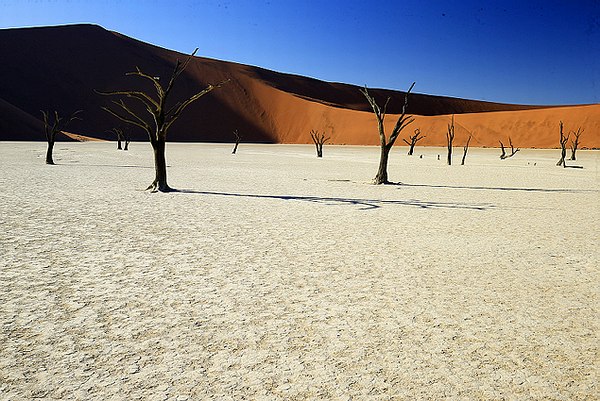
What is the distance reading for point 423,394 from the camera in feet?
11.0

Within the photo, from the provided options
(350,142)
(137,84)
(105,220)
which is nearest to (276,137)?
(350,142)

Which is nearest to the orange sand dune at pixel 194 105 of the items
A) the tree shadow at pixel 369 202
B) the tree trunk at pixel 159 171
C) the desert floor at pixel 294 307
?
the tree trunk at pixel 159 171

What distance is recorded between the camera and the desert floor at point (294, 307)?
11.5 ft

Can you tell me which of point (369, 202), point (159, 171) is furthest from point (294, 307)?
point (159, 171)

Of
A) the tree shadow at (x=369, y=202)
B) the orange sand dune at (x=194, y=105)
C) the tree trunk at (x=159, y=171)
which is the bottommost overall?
the tree shadow at (x=369, y=202)

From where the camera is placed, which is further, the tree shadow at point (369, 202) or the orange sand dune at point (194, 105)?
the orange sand dune at point (194, 105)

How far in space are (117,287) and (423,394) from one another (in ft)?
11.9

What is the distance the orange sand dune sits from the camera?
258 ft

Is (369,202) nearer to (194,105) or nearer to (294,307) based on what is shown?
(294,307)

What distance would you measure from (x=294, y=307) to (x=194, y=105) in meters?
103

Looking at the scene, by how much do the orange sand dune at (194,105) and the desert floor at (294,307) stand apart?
67706 millimetres

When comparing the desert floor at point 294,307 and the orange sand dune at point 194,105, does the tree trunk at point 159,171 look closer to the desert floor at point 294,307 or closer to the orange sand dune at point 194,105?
the desert floor at point 294,307

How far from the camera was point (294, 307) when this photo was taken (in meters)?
4.98

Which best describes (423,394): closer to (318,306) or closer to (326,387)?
(326,387)
